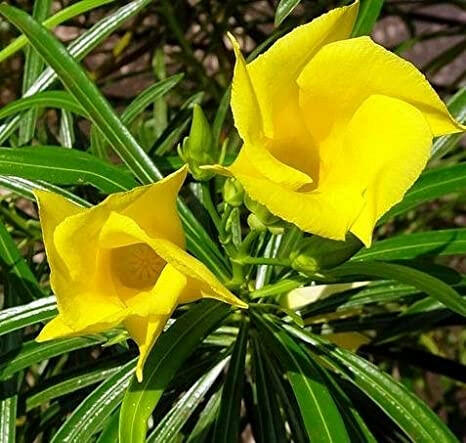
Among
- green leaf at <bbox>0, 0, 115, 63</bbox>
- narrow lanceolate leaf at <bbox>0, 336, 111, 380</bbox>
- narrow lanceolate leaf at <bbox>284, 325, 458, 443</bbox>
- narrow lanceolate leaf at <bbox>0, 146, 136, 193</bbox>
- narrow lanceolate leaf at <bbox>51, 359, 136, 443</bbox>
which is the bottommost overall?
narrow lanceolate leaf at <bbox>284, 325, 458, 443</bbox>

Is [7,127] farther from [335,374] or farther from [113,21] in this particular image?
[335,374]

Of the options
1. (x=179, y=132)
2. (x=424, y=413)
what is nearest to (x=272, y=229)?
(x=424, y=413)

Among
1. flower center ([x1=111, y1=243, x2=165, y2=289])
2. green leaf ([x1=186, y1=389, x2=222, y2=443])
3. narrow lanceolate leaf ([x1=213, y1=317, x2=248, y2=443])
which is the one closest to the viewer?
flower center ([x1=111, y1=243, x2=165, y2=289])

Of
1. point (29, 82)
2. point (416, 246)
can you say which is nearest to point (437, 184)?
point (416, 246)

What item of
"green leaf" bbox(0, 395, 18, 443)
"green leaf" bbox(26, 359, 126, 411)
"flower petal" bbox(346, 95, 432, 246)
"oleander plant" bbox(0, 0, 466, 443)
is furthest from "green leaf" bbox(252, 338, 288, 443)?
"flower petal" bbox(346, 95, 432, 246)

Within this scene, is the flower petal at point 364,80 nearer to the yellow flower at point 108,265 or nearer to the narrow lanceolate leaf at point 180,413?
the yellow flower at point 108,265

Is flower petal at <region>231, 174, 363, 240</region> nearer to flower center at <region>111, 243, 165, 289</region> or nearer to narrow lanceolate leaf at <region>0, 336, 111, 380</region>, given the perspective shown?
flower center at <region>111, 243, 165, 289</region>
